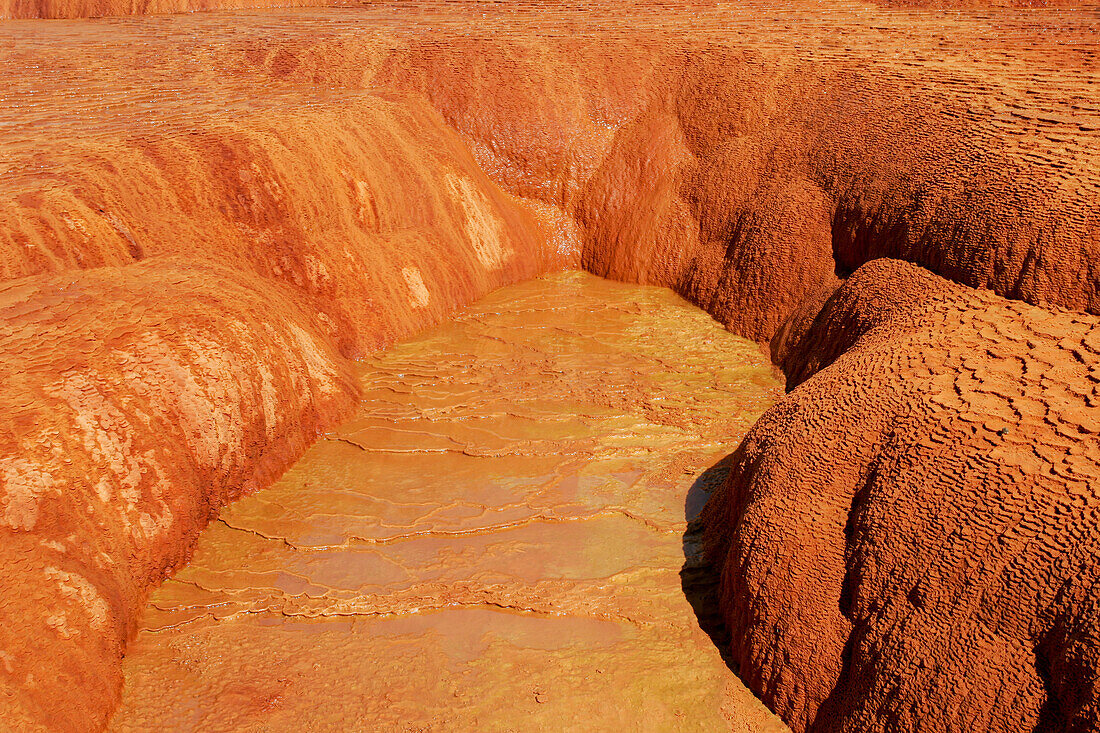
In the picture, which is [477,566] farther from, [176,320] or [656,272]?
[656,272]

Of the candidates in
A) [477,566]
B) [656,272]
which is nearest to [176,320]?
[477,566]

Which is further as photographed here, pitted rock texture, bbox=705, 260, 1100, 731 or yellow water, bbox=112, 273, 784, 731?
yellow water, bbox=112, 273, 784, 731

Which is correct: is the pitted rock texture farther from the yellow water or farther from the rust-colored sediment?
the yellow water

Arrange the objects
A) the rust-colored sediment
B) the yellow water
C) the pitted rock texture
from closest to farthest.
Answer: the pitted rock texture → the rust-colored sediment → the yellow water

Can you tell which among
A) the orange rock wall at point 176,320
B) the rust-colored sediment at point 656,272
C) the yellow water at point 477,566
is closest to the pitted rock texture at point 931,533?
the rust-colored sediment at point 656,272

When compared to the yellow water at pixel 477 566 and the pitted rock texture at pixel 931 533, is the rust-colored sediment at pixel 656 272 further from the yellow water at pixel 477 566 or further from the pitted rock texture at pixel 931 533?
the yellow water at pixel 477 566

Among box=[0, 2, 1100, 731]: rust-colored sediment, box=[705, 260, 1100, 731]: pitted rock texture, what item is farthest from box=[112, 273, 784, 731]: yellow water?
box=[705, 260, 1100, 731]: pitted rock texture
